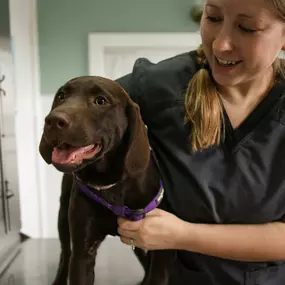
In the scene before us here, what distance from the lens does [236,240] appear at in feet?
3.12

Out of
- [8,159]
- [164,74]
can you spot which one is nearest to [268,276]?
[164,74]

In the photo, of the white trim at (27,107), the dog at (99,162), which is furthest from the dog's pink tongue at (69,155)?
the white trim at (27,107)

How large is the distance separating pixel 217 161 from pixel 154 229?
0.64 ft

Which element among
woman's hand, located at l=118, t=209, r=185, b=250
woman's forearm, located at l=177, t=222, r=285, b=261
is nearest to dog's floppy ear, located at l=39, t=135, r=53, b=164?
woman's hand, located at l=118, t=209, r=185, b=250

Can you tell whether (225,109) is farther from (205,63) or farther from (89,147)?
(89,147)

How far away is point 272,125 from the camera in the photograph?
957 mm

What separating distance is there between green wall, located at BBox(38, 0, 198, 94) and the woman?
1.26 m

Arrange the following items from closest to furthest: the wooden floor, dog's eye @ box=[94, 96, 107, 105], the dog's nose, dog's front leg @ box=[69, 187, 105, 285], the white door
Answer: the dog's nose
dog's eye @ box=[94, 96, 107, 105]
dog's front leg @ box=[69, 187, 105, 285]
the wooden floor
the white door

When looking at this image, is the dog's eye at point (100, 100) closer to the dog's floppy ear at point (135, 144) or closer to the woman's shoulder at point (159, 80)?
the dog's floppy ear at point (135, 144)

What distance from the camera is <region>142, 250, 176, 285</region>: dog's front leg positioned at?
992 mm

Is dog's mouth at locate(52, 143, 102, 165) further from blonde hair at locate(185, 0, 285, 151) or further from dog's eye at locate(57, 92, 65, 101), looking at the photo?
blonde hair at locate(185, 0, 285, 151)

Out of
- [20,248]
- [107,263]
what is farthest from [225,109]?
[20,248]

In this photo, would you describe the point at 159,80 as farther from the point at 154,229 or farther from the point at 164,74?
the point at 154,229

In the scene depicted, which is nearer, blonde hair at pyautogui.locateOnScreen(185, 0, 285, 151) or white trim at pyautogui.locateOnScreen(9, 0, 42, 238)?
blonde hair at pyautogui.locateOnScreen(185, 0, 285, 151)
